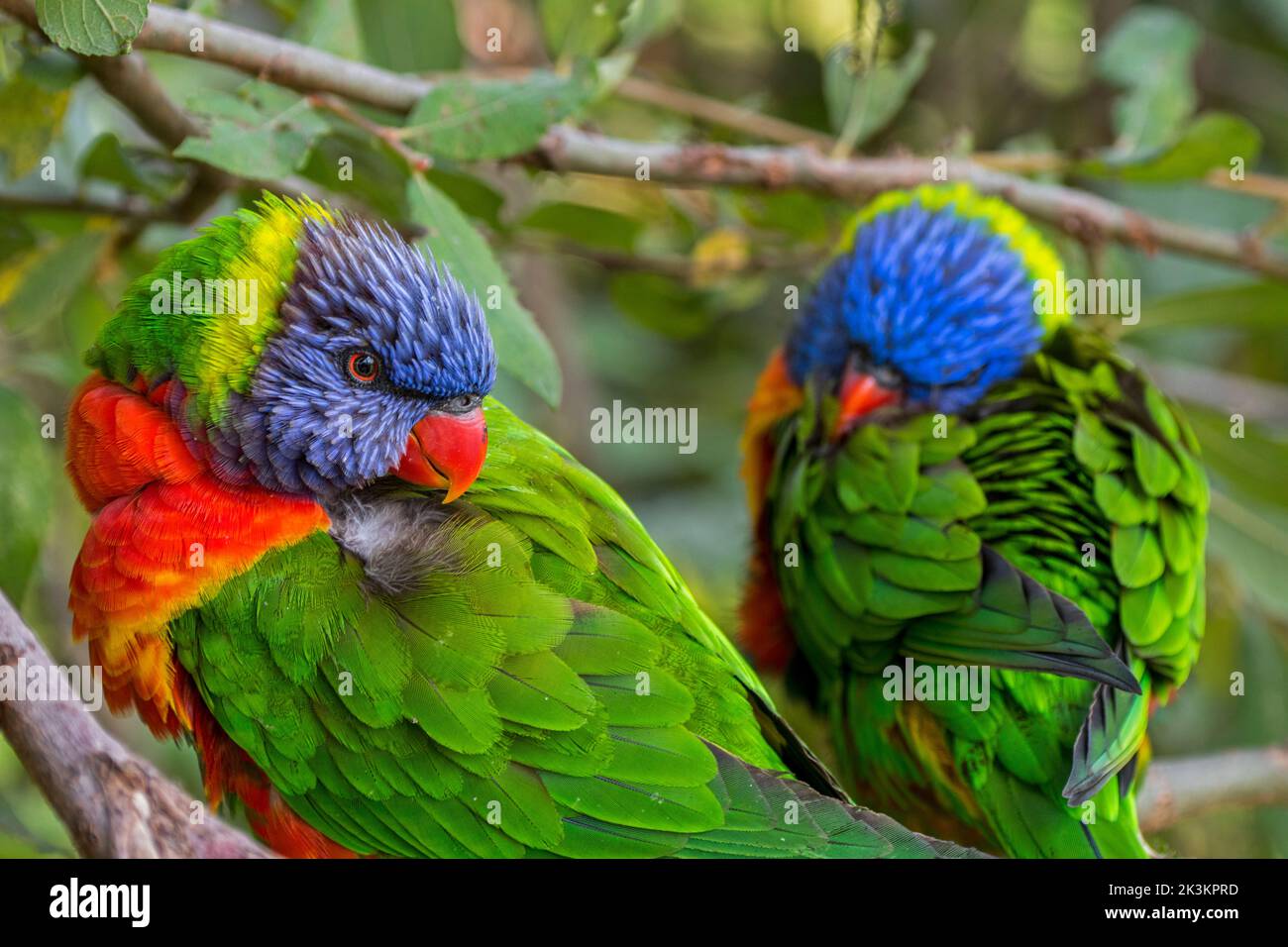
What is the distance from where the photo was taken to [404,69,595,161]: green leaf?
2.29 metres

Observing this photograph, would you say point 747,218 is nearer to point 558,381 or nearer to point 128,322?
point 558,381

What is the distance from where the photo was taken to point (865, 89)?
320cm

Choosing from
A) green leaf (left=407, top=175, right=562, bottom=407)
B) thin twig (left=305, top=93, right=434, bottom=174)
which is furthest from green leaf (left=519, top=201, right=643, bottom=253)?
green leaf (left=407, top=175, right=562, bottom=407)

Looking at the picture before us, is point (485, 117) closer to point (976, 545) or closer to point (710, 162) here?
point (710, 162)

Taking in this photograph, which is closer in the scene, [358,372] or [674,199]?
[358,372]

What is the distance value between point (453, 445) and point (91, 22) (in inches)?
33.4

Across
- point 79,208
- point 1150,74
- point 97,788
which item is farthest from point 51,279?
point 1150,74

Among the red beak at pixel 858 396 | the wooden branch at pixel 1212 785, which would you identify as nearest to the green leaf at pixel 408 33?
the red beak at pixel 858 396

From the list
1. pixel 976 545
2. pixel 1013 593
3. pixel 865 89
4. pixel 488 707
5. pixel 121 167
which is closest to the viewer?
pixel 488 707

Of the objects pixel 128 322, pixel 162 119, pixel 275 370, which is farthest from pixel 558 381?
pixel 162 119

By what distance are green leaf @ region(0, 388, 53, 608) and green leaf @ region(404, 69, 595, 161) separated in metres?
0.95

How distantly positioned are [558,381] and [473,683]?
1.93ft
